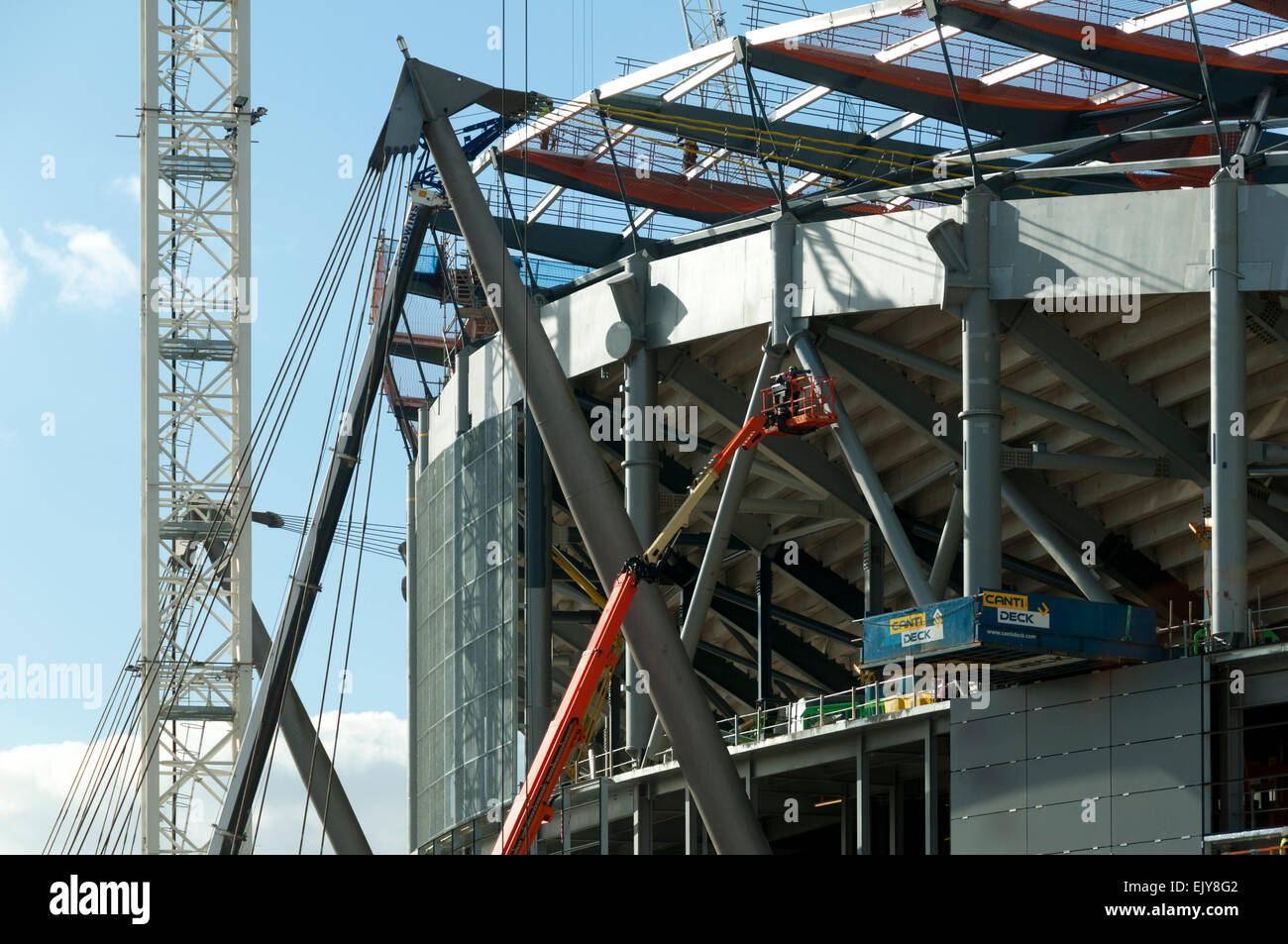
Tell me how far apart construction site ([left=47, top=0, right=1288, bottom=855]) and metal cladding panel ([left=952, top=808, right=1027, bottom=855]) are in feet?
0.32

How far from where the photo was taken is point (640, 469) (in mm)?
51344

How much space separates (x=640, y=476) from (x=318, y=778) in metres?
11.7

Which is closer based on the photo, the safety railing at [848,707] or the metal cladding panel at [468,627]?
the safety railing at [848,707]

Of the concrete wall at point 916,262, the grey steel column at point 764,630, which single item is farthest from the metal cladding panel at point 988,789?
the grey steel column at point 764,630

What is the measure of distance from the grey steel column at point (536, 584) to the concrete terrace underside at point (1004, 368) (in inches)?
87.4

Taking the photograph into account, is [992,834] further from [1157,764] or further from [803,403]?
[803,403]

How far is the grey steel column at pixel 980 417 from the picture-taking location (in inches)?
1652

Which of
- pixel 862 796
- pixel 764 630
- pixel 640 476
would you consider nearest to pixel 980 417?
pixel 862 796

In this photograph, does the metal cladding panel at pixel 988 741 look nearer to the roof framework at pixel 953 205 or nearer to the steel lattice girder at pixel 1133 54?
the roof framework at pixel 953 205

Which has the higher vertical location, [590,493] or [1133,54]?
[1133,54]

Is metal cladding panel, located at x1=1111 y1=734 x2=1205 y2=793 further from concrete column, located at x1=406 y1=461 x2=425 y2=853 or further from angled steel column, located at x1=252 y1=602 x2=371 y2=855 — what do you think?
concrete column, located at x1=406 y1=461 x2=425 y2=853

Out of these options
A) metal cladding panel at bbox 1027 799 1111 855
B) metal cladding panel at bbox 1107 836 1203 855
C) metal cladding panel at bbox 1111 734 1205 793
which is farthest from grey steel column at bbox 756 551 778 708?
metal cladding panel at bbox 1107 836 1203 855

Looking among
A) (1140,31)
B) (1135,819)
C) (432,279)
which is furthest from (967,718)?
(432,279)
